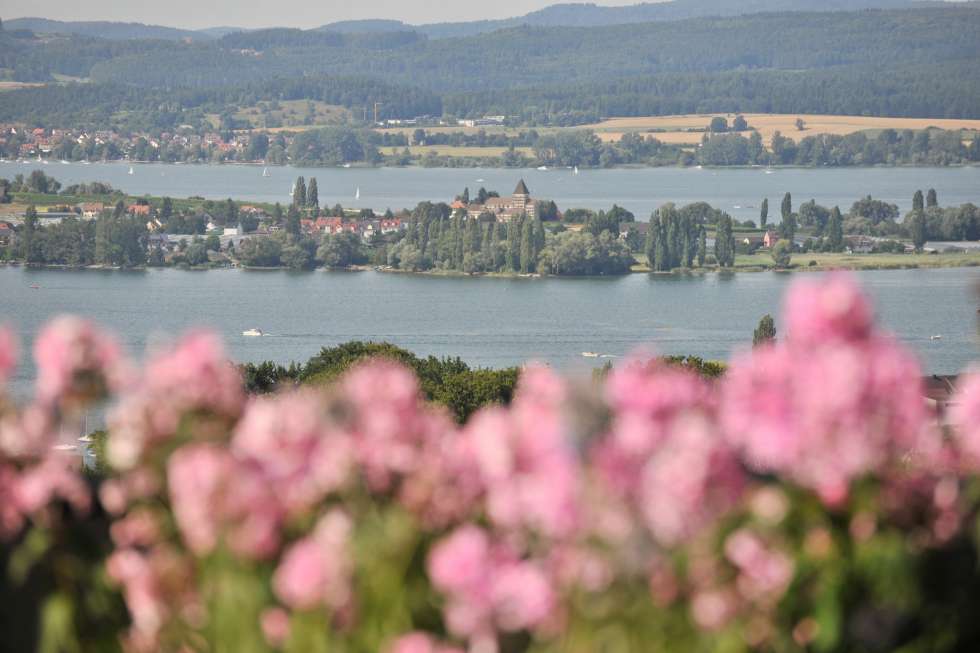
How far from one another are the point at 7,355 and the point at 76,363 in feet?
0.22

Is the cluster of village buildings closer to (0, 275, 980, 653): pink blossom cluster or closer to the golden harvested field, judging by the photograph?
the golden harvested field

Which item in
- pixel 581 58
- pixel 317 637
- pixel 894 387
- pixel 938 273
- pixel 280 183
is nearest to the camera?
pixel 894 387

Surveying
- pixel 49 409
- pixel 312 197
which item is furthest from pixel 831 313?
pixel 312 197

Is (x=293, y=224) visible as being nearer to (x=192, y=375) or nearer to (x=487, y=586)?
(x=192, y=375)

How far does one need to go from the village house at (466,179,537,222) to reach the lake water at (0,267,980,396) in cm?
899

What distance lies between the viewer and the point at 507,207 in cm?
6112

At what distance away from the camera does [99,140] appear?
339ft

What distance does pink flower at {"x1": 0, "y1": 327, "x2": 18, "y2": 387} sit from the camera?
164cm

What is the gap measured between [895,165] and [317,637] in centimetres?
9512

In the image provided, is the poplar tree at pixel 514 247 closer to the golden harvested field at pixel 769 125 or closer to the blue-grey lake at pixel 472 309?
the blue-grey lake at pixel 472 309

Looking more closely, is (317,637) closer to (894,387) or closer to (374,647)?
(374,647)

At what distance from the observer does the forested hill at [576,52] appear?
14162 centimetres

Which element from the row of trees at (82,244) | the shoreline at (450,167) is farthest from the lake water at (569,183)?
the row of trees at (82,244)

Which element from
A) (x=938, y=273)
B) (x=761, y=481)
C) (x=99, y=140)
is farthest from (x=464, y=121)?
(x=761, y=481)
